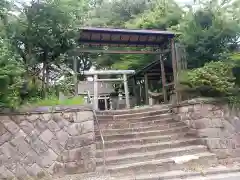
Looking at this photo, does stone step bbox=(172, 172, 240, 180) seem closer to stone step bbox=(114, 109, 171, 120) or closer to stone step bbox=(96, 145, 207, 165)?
stone step bbox=(96, 145, 207, 165)

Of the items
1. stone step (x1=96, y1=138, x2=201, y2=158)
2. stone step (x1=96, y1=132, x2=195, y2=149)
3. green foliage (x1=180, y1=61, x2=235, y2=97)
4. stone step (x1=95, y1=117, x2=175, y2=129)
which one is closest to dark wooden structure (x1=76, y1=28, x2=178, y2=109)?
stone step (x1=95, y1=117, x2=175, y2=129)

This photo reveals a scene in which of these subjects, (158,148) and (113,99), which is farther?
(113,99)

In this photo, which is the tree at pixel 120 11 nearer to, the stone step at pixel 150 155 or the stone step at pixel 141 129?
the stone step at pixel 141 129

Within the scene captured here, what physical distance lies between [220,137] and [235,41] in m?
2.97

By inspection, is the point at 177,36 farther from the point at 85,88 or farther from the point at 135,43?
the point at 85,88

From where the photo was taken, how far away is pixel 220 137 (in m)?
6.35

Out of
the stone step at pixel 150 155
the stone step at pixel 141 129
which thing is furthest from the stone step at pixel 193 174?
the stone step at pixel 141 129

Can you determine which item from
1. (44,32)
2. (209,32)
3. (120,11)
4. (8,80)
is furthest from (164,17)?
(8,80)

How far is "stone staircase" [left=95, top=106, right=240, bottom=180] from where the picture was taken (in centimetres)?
534

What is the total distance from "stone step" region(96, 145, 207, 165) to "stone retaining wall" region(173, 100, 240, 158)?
13.7 inches

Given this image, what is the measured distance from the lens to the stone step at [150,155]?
5.59 m

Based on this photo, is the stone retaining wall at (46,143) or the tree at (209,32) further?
the tree at (209,32)

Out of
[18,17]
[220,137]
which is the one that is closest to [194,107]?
[220,137]

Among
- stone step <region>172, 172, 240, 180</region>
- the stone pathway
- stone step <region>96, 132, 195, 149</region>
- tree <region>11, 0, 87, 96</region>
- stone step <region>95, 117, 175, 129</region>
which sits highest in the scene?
tree <region>11, 0, 87, 96</region>
